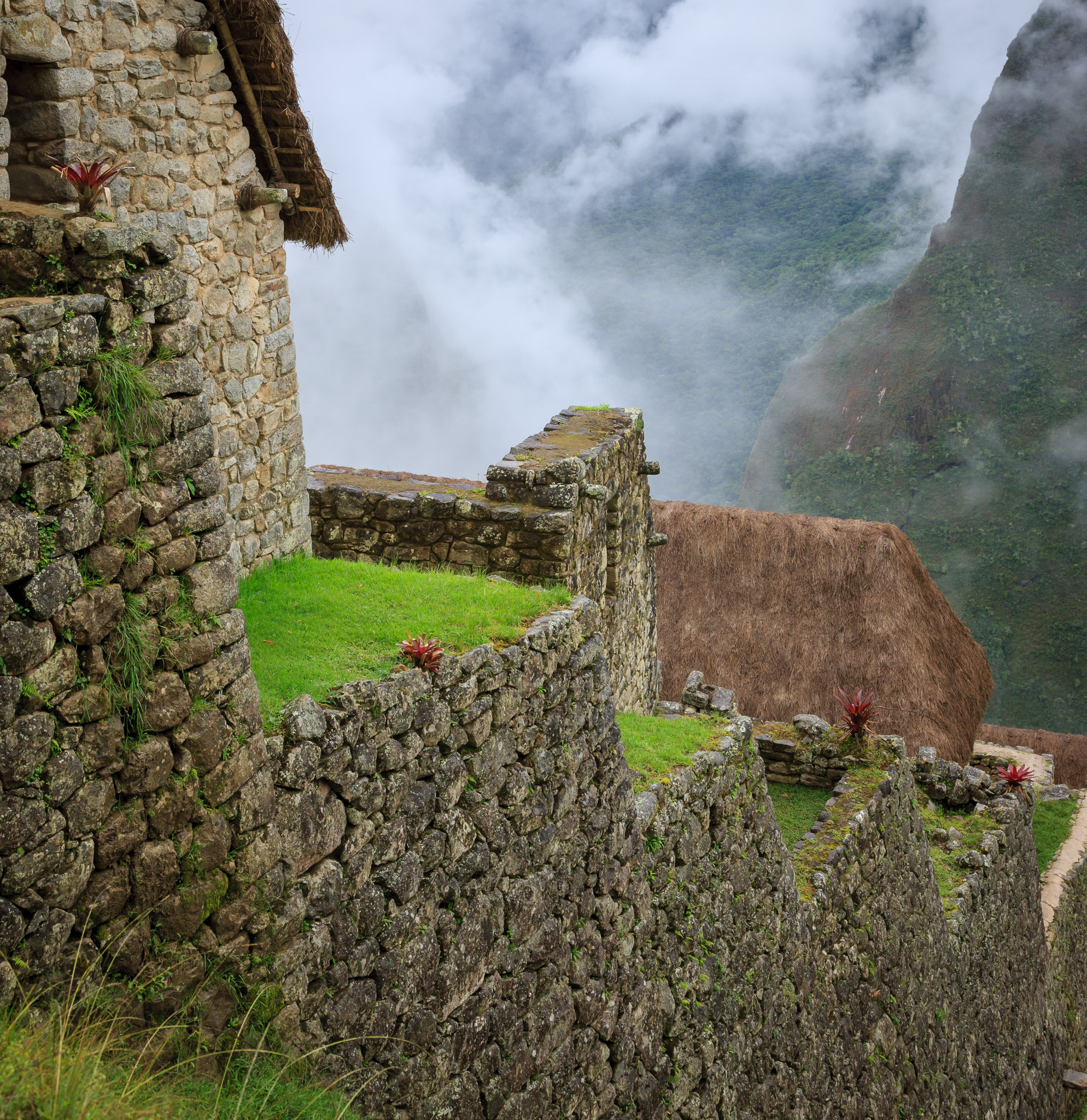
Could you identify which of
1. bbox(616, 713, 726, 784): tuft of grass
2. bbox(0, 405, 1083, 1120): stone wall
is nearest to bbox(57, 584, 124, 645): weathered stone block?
bbox(0, 405, 1083, 1120): stone wall

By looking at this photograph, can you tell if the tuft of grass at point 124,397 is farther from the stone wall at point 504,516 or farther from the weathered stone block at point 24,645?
the stone wall at point 504,516

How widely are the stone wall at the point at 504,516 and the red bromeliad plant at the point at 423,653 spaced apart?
128 inches

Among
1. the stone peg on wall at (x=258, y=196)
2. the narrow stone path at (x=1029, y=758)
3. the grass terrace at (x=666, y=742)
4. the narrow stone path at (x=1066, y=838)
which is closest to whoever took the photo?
the stone peg on wall at (x=258, y=196)

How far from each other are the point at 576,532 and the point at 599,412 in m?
3.02

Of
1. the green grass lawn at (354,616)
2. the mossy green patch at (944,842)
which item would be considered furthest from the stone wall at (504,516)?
the mossy green patch at (944,842)

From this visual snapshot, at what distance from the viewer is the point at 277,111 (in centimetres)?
609

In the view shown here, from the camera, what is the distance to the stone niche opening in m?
4.60

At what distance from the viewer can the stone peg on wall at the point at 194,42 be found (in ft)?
17.7

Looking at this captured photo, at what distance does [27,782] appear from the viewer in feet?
10.1

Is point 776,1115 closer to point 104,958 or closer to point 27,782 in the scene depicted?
point 104,958

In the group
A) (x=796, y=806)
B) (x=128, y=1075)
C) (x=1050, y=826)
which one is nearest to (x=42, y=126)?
(x=128, y=1075)

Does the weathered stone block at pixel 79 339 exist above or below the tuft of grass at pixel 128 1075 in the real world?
above

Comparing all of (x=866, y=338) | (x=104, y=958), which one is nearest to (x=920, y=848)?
(x=104, y=958)

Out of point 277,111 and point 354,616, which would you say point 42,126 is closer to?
point 277,111
